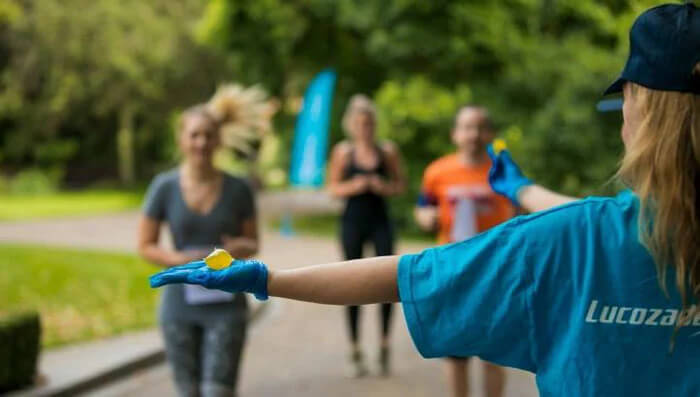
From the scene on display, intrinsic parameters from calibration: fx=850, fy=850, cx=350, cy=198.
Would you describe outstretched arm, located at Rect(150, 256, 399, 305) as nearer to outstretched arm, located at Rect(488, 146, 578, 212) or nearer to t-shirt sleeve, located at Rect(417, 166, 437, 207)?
outstretched arm, located at Rect(488, 146, 578, 212)

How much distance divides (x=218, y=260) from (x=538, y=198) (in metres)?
1.08

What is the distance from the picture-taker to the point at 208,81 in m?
34.1

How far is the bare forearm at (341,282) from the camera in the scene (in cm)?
166

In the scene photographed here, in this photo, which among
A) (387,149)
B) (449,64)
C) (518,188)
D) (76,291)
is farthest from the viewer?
(449,64)

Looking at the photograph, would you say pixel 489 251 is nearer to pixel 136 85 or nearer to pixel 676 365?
pixel 676 365

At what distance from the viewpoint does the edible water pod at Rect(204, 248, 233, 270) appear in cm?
165

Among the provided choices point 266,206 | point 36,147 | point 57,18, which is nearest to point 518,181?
point 266,206

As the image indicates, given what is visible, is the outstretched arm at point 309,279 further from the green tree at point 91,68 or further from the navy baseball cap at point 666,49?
the green tree at point 91,68

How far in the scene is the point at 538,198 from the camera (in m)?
2.38

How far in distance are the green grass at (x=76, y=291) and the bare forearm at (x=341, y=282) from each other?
21.5ft

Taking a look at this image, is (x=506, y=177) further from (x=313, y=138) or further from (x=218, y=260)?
(x=313, y=138)

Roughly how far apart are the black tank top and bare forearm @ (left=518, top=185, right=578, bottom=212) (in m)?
3.98

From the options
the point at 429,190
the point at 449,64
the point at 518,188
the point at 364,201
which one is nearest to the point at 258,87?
the point at 449,64

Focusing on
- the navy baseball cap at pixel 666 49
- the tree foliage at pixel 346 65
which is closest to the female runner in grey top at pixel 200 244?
the tree foliage at pixel 346 65
